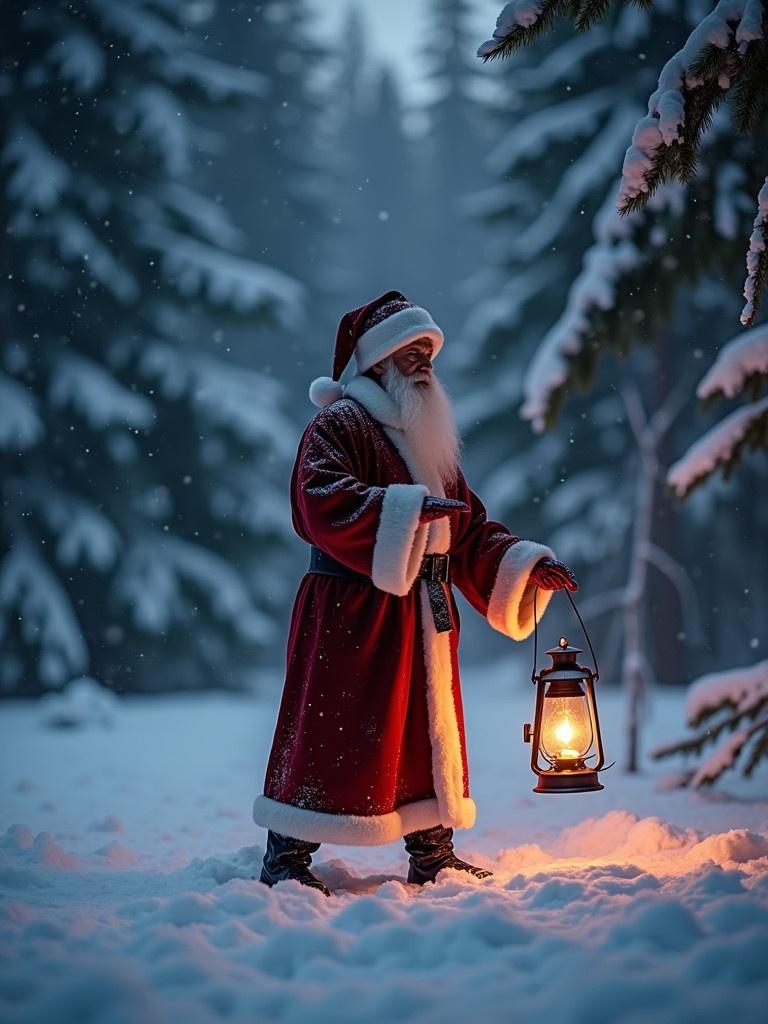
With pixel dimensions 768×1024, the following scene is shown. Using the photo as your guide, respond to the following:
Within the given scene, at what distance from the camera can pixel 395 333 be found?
14.2ft

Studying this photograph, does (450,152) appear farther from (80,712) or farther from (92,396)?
(80,712)

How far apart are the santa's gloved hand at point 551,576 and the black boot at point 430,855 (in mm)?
1053

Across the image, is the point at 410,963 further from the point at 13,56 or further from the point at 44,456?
the point at 13,56

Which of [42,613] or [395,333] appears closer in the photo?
[395,333]

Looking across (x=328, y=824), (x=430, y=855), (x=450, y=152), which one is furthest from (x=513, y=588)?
(x=450, y=152)

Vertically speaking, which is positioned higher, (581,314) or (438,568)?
(581,314)

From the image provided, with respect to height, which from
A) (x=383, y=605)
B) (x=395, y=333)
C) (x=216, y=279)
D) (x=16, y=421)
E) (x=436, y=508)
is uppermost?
(x=216, y=279)

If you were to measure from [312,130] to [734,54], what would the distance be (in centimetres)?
2075

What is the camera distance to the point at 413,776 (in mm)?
4117

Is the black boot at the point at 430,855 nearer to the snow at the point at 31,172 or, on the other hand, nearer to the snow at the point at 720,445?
the snow at the point at 720,445

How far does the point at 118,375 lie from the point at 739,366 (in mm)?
10000

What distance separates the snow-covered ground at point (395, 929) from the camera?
2430 mm

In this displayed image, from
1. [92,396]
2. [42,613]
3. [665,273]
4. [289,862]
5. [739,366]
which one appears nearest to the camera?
[289,862]

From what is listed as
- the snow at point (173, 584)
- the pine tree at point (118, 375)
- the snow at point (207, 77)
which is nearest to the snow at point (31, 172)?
the pine tree at point (118, 375)
